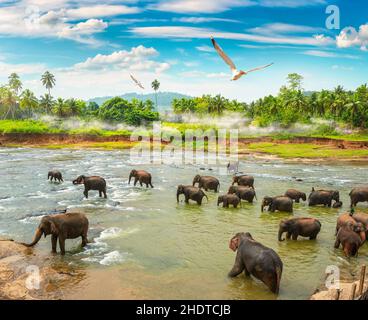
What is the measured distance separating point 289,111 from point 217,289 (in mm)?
70176

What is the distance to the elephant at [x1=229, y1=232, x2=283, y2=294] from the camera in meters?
9.98

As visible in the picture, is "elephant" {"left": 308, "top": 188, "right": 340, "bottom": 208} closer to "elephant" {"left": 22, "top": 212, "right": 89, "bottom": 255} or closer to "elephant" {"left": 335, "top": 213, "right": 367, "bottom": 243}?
"elephant" {"left": 335, "top": 213, "right": 367, "bottom": 243}

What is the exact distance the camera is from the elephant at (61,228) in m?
12.5

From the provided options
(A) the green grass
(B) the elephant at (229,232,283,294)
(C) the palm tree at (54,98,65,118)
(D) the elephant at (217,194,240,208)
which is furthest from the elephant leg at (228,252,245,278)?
(C) the palm tree at (54,98,65,118)

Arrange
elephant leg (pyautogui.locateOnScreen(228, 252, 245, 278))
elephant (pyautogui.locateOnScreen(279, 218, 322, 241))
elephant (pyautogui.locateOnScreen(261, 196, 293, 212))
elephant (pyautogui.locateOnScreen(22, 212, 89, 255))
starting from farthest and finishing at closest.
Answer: elephant (pyautogui.locateOnScreen(261, 196, 293, 212))
elephant (pyautogui.locateOnScreen(279, 218, 322, 241))
elephant (pyautogui.locateOnScreen(22, 212, 89, 255))
elephant leg (pyautogui.locateOnScreen(228, 252, 245, 278))

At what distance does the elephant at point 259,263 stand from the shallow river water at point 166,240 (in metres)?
0.28

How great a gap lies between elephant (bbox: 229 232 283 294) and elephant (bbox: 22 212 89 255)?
5122 millimetres

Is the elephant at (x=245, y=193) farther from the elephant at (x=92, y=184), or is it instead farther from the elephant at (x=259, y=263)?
the elephant at (x=259, y=263)

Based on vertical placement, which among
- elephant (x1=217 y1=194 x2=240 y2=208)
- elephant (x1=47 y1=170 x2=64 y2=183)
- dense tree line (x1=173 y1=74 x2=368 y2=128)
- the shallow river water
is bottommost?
the shallow river water

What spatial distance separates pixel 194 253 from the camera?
13.2 m

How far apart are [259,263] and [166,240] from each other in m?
5.14

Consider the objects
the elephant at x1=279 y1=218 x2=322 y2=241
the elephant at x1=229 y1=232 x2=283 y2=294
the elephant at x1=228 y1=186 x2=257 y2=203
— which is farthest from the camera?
the elephant at x1=228 y1=186 x2=257 y2=203

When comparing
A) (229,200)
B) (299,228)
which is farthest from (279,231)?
(229,200)

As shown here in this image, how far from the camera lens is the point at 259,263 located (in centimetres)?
1015
